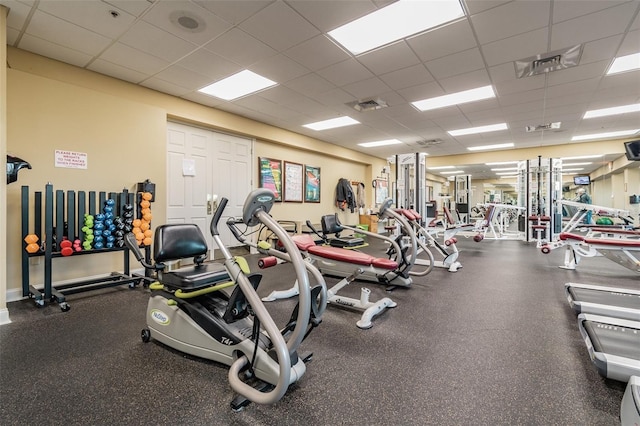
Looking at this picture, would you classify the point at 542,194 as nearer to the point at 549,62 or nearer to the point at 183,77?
the point at 549,62

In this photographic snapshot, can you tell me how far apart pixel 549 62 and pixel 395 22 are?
2.19 metres

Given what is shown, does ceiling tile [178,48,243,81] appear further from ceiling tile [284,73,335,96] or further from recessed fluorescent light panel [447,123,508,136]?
recessed fluorescent light panel [447,123,508,136]

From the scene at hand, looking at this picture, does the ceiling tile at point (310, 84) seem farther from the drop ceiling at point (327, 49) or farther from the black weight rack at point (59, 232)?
the black weight rack at point (59, 232)

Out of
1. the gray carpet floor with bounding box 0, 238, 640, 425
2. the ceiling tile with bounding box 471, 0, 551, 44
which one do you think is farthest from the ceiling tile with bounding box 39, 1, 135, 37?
the ceiling tile with bounding box 471, 0, 551, 44

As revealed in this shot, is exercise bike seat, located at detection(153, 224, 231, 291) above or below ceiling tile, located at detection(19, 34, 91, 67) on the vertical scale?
below

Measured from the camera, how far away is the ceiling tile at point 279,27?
267cm

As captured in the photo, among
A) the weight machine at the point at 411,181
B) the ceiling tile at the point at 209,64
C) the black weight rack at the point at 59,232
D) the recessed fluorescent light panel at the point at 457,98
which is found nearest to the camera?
the black weight rack at the point at 59,232

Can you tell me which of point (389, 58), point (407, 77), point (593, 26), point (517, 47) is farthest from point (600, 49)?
point (389, 58)

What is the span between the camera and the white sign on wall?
3501 mm

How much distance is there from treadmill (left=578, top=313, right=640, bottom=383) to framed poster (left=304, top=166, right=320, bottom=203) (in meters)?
6.02

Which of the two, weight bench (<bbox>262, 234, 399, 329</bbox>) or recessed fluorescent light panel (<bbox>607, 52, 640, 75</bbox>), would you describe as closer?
weight bench (<bbox>262, 234, 399, 329</bbox>)

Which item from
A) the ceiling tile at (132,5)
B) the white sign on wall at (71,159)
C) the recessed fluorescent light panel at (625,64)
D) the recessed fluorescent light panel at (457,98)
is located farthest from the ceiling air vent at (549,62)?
the white sign on wall at (71,159)

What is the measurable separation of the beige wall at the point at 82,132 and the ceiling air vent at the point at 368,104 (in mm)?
2446

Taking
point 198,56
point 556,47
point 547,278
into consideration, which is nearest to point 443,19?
point 556,47
